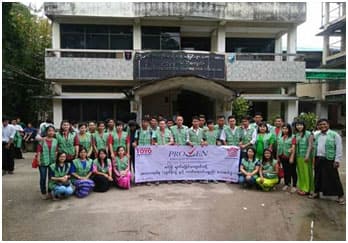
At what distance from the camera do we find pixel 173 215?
17.2 ft

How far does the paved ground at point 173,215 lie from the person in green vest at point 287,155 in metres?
0.46

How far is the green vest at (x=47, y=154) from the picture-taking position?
6168 mm

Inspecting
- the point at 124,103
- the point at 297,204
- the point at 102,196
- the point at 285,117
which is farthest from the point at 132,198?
the point at 285,117

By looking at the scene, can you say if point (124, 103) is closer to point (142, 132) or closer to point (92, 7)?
point (92, 7)

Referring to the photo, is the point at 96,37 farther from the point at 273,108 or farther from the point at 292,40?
the point at 273,108

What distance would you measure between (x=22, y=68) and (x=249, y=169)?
14.7 metres

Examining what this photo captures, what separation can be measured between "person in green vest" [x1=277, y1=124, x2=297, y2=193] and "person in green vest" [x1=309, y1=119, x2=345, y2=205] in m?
0.51

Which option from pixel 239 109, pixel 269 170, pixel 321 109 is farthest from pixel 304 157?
pixel 321 109

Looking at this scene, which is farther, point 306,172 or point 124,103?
point 124,103

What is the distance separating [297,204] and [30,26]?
1949cm

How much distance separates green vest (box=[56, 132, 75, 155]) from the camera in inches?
259

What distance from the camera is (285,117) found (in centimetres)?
1811

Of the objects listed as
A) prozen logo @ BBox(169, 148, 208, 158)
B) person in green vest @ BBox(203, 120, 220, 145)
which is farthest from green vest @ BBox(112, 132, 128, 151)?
person in green vest @ BBox(203, 120, 220, 145)

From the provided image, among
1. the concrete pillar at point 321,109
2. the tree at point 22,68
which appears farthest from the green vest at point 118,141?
the concrete pillar at point 321,109
